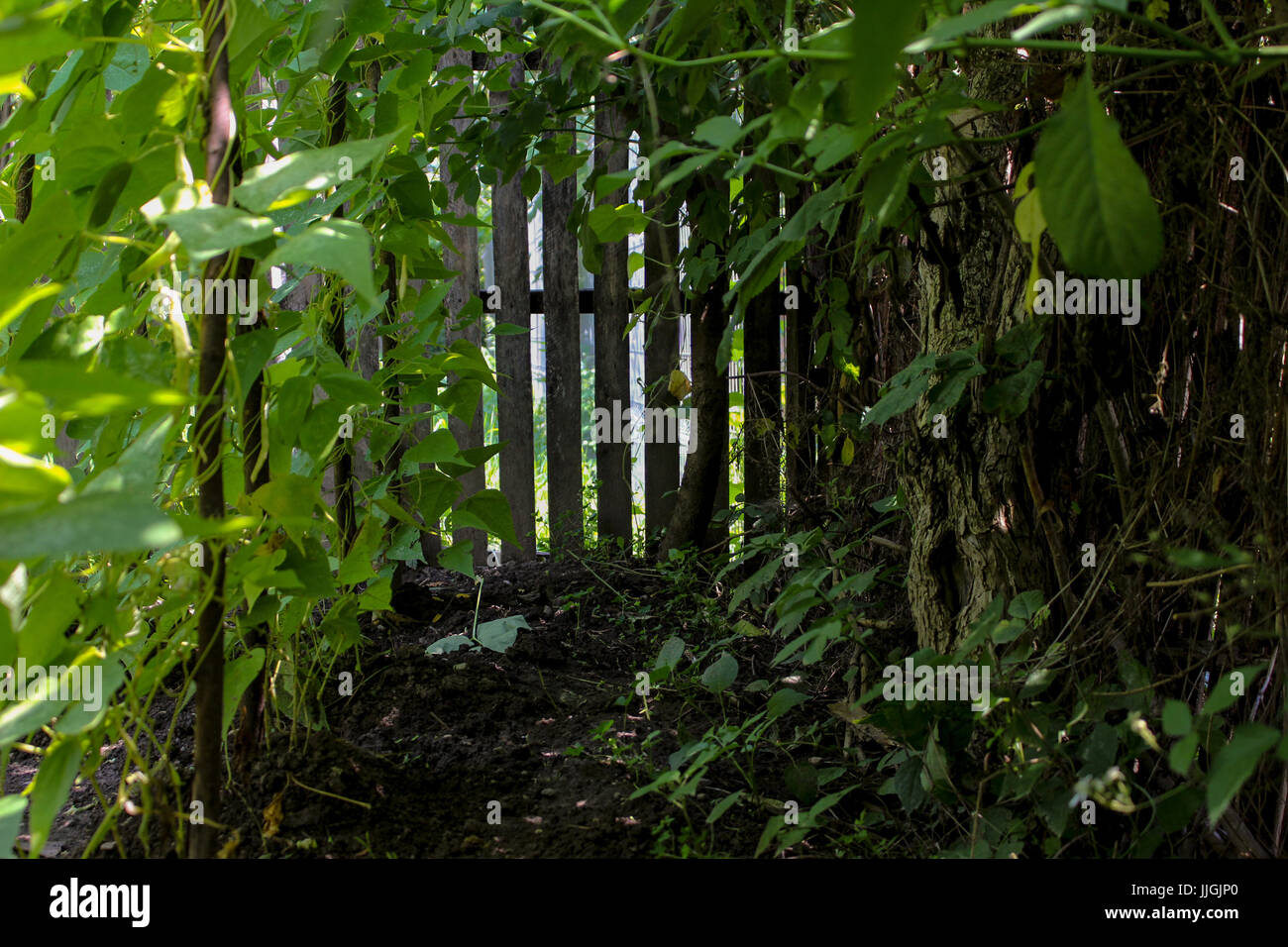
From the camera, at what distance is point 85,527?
→ 560 millimetres

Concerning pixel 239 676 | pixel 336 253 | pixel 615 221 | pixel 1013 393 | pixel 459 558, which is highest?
pixel 615 221

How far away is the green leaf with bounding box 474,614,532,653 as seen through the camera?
7.38 ft

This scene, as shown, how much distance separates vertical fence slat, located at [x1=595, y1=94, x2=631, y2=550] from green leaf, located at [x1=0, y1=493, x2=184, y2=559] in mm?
2820

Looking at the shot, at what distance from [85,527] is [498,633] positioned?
1.77 meters

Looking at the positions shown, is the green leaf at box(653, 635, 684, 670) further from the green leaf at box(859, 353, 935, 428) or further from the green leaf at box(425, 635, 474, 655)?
the green leaf at box(425, 635, 474, 655)

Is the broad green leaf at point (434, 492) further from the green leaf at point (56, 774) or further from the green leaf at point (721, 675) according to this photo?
the green leaf at point (56, 774)

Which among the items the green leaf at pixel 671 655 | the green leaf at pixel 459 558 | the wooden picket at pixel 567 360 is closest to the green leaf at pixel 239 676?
the green leaf at pixel 459 558

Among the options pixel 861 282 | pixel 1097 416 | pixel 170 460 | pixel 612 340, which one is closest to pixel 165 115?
pixel 170 460

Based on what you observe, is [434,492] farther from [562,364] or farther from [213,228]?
[562,364]

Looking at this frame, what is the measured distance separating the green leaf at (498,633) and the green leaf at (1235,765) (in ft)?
5.38

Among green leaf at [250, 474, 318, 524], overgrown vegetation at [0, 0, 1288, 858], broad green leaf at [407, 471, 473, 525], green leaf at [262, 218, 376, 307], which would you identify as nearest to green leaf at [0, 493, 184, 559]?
overgrown vegetation at [0, 0, 1288, 858]

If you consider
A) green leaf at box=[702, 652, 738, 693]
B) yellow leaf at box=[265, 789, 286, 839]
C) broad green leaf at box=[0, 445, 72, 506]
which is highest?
broad green leaf at box=[0, 445, 72, 506]

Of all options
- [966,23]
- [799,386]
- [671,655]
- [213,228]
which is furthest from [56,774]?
[799,386]
